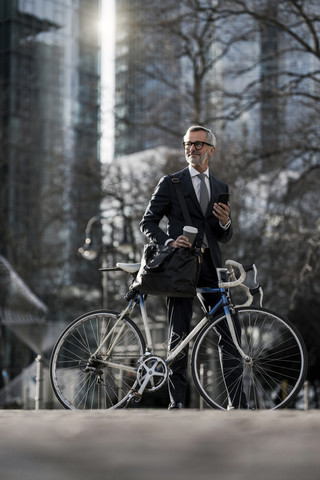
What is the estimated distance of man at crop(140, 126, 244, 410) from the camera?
5531mm

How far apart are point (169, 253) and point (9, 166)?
44595mm

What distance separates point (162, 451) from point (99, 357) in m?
4.42

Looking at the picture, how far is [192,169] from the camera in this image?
5.82m

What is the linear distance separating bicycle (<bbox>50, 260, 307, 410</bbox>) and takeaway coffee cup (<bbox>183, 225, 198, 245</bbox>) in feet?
1.02

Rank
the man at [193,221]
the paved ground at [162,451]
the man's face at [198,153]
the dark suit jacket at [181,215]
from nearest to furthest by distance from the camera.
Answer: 1. the paved ground at [162,451]
2. the man at [193,221]
3. the dark suit jacket at [181,215]
4. the man's face at [198,153]

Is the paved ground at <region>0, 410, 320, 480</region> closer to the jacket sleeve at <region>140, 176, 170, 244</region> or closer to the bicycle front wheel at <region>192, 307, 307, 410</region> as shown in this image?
the bicycle front wheel at <region>192, 307, 307, 410</region>

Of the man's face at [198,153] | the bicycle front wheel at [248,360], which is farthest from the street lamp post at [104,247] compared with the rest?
the bicycle front wheel at [248,360]

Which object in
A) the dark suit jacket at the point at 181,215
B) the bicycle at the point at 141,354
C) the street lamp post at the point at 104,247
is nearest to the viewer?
the bicycle at the point at 141,354

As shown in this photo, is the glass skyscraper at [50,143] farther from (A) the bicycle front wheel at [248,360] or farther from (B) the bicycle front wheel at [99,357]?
(A) the bicycle front wheel at [248,360]

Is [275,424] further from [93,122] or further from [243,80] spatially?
[93,122]


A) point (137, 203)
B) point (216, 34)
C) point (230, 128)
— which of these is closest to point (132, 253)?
point (137, 203)

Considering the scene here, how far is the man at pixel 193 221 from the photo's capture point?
5.53 meters

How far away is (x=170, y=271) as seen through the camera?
17.4 feet

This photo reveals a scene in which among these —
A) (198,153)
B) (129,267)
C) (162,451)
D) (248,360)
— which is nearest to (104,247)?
(198,153)
